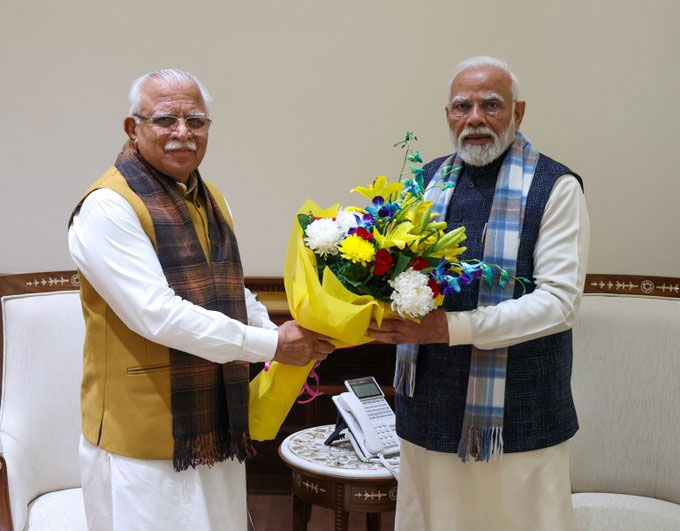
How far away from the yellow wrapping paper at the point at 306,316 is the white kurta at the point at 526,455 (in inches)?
10.6

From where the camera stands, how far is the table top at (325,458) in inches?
108

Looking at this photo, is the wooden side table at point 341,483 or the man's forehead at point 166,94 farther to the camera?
the wooden side table at point 341,483

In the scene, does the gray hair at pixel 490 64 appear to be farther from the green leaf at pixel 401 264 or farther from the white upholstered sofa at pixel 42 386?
the white upholstered sofa at pixel 42 386

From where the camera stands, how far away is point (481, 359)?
7.54ft

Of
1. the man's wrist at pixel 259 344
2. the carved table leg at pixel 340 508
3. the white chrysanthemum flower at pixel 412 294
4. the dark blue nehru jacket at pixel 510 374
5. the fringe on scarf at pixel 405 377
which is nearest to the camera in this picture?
the white chrysanthemum flower at pixel 412 294

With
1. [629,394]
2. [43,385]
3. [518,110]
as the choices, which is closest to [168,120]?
[518,110]

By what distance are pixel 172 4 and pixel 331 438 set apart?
7.64ft

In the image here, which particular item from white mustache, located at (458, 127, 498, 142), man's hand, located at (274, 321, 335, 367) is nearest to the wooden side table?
man's hand, located at (274, 321, 335, 367)

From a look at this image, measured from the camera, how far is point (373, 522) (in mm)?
3113

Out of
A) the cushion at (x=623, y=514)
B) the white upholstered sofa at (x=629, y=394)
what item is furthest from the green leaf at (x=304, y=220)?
the cushion at (x=623, y=514)

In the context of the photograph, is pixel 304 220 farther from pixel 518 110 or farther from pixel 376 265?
pixel 518 110

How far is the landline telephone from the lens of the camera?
9.46ft

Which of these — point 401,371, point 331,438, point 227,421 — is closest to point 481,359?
point 401,371

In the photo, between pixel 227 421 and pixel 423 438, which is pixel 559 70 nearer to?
pixel 423 438
